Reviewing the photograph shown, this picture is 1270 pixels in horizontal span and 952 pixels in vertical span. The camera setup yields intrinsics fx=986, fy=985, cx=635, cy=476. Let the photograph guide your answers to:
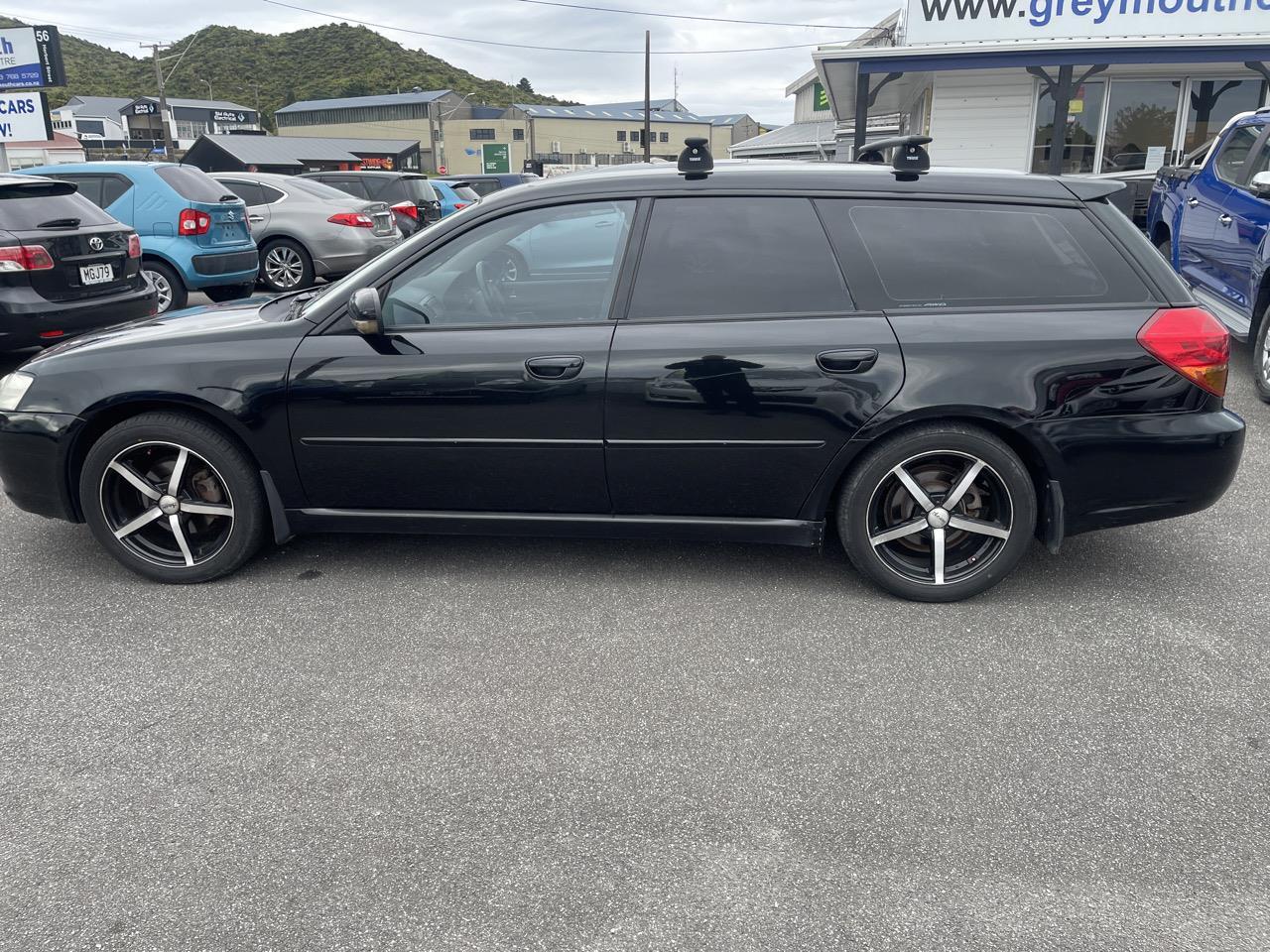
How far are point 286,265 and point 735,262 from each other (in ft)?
32.5

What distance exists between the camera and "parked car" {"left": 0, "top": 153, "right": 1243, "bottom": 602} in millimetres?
3578

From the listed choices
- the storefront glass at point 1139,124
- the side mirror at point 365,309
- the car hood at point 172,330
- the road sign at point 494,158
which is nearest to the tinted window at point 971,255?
the side mirror at point 365,309

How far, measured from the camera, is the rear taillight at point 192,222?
31.6 feet

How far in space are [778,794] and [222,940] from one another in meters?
1.39

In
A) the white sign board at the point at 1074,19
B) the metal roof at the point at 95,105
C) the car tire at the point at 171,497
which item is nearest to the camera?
the car tire at the point at 171,497

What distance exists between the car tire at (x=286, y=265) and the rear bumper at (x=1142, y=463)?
10.5 m

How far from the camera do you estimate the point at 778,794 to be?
2648mm

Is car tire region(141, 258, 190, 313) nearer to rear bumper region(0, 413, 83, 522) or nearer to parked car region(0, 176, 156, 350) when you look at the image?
parked car region(0, 176, 156, 350)

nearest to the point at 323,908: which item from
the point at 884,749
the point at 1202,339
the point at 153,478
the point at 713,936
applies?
the point at 713,936

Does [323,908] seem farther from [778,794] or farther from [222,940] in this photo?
[778,794]

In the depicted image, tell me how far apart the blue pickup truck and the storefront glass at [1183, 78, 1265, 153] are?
7730 mm

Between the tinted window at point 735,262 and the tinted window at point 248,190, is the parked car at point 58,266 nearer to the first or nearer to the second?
the tinted window at point 248,190

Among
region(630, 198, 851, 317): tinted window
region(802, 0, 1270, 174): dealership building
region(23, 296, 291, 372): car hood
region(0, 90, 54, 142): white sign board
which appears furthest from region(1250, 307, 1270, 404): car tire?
region(0, 90, 54, 142): white sign board

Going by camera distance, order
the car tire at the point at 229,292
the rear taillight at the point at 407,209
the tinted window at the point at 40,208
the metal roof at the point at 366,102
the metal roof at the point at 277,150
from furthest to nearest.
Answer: the metal roof at the point at 366,102 < the metal roof at the point at 277,150 < the rear taillight at the point at 407,209 < the car tire at the point at 229,292 < the tinted window at the point at 40,208
